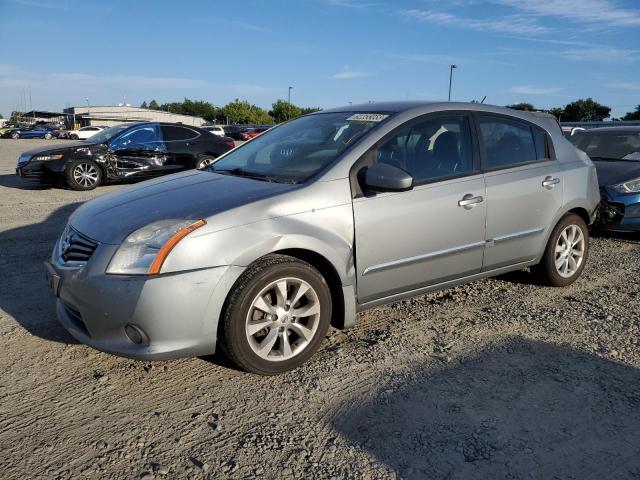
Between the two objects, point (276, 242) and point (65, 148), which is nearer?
point (276, 242)

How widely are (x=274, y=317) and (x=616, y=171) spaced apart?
226 inches

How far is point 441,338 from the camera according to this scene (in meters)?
3.85

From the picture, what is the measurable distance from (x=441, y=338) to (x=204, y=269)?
1.76 m

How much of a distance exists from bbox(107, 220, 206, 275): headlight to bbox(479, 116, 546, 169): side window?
242 cm

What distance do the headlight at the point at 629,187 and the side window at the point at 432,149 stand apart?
3524 millimetres

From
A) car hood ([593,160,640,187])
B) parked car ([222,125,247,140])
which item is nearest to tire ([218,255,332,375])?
car hood ([593,160,640,187])

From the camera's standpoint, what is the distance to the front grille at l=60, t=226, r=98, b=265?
3.22m

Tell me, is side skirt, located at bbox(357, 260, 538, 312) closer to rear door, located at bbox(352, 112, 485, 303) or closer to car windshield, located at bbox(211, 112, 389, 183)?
rear door, located at bbox(352, 112, 485, 303)

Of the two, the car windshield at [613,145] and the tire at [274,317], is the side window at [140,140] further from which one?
the tire at [274,317]

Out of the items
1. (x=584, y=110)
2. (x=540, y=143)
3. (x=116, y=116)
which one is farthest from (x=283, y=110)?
(x=540, y=143)

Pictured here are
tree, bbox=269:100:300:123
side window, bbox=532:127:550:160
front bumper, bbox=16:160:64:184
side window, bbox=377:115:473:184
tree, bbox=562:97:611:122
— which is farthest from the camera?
tree, bbox=269:100:300:123

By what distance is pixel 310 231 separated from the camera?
11.0 ft

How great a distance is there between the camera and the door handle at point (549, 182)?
4.57 m

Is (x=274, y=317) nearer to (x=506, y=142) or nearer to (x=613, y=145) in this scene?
(x=506, y=142)
